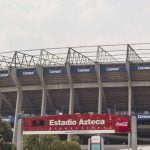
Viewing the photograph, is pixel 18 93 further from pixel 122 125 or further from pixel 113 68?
pixel 122 125

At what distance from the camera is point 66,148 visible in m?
57.6

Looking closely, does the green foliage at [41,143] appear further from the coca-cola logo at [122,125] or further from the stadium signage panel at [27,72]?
the stadium signage panel at [27,72]

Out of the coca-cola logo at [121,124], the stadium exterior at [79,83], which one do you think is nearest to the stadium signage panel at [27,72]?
the stadium exterior at [79,83]

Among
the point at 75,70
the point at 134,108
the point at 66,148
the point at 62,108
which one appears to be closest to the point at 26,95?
the point at 62,108

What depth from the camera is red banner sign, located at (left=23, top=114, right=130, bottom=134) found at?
32.3 meters

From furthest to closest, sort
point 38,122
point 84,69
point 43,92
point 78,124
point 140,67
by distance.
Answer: point 43,92, point 84,69, point 140,67, point 38,122, point 78,124

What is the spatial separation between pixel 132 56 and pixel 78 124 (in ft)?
172

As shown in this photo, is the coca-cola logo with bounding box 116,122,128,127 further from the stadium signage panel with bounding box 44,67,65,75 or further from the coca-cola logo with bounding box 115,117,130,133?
the stadium signage panel with bounding box 44,67,65,75

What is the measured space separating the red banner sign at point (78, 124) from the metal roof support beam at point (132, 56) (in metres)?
46.6

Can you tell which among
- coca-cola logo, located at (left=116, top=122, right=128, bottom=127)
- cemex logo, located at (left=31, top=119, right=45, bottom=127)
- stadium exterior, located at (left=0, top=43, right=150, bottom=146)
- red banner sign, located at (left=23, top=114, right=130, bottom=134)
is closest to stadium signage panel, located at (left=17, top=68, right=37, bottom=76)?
stadium exterior, located at (left=0, top=43, right=150, bottom=146)

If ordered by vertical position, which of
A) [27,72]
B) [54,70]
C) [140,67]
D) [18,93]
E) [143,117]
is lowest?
[143,117]

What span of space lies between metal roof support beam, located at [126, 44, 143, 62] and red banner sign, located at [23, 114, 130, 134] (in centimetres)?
4655

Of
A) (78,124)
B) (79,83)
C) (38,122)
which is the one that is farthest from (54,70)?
(78,124)

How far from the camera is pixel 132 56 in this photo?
278 feet
